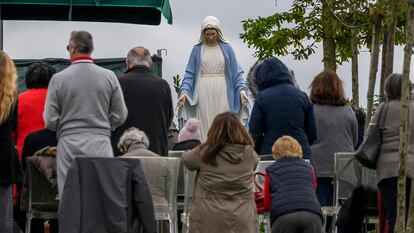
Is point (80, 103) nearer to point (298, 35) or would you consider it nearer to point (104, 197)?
point (104, 197)

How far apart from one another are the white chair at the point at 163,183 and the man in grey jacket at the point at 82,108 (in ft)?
1.83

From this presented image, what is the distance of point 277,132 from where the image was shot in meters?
17.4

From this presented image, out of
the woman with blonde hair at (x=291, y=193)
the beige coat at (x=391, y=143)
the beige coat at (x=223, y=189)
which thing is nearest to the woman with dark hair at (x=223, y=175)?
the beige coat at (x=223, y=189)

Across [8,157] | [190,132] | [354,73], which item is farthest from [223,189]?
[354,73]

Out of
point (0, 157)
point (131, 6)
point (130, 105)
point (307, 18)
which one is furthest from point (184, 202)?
point (307, 18)

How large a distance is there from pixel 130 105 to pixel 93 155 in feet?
5.44

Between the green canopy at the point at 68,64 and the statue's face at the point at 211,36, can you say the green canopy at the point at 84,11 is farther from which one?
the statue's face at the point at 211,36

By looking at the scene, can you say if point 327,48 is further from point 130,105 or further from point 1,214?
point 1,214

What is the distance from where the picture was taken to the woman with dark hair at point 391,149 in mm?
15664

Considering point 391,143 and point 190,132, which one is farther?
point 190,132

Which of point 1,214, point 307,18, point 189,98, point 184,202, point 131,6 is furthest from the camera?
point 307,18

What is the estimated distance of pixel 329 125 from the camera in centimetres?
1789

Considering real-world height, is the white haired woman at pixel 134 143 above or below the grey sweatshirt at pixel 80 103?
below

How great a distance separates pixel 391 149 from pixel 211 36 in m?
4.39
